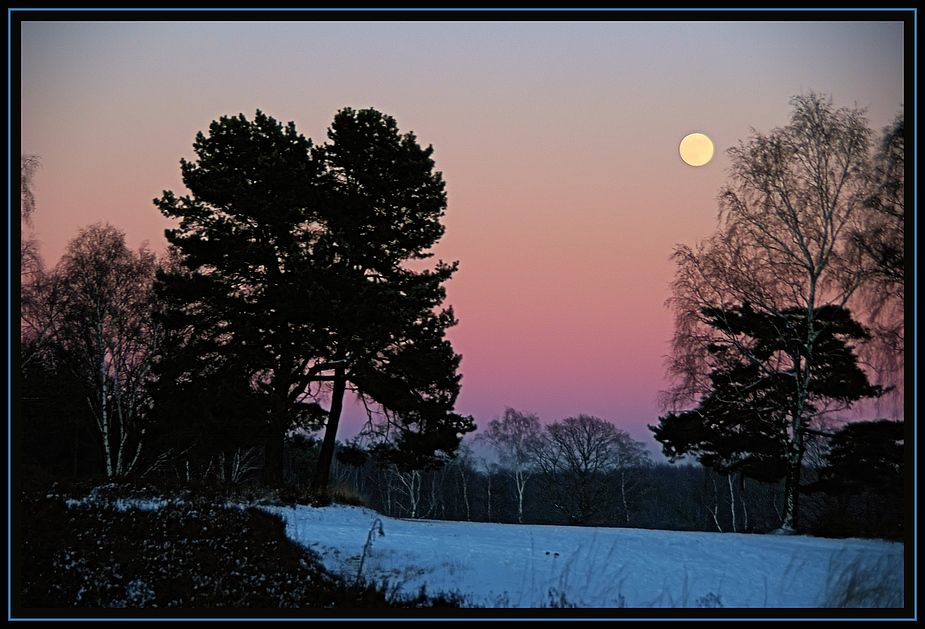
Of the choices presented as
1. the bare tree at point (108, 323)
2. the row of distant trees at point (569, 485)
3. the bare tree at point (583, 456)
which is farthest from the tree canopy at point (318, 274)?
the bare tree at point (583, 456)

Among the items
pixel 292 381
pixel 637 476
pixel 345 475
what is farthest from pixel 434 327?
pixel 345 475

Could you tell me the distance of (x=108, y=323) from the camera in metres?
24.5

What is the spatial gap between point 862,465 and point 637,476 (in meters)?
41.3

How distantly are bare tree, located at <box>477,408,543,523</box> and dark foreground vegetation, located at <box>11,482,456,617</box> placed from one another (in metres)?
43.1

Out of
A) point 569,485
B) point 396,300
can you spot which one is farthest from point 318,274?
point 569,485

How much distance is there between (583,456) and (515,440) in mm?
9047

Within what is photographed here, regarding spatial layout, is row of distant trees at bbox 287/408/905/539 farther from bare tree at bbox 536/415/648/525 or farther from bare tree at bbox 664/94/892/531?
bare tree at bbox 664/94/892/531

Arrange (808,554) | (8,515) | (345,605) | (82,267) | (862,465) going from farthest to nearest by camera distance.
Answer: (82,267) < (862,465) < (808,554) < (345,605) < (8,515)

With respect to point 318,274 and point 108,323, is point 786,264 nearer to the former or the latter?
point 318,274

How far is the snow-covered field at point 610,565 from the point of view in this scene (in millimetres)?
8766

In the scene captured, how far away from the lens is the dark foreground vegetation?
30.4 ft

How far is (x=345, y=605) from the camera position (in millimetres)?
9273

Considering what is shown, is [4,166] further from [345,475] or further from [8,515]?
[345,475]

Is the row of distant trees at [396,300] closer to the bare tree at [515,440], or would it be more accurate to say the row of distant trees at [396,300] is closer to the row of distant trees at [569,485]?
the row of distant trees at [569,485]
